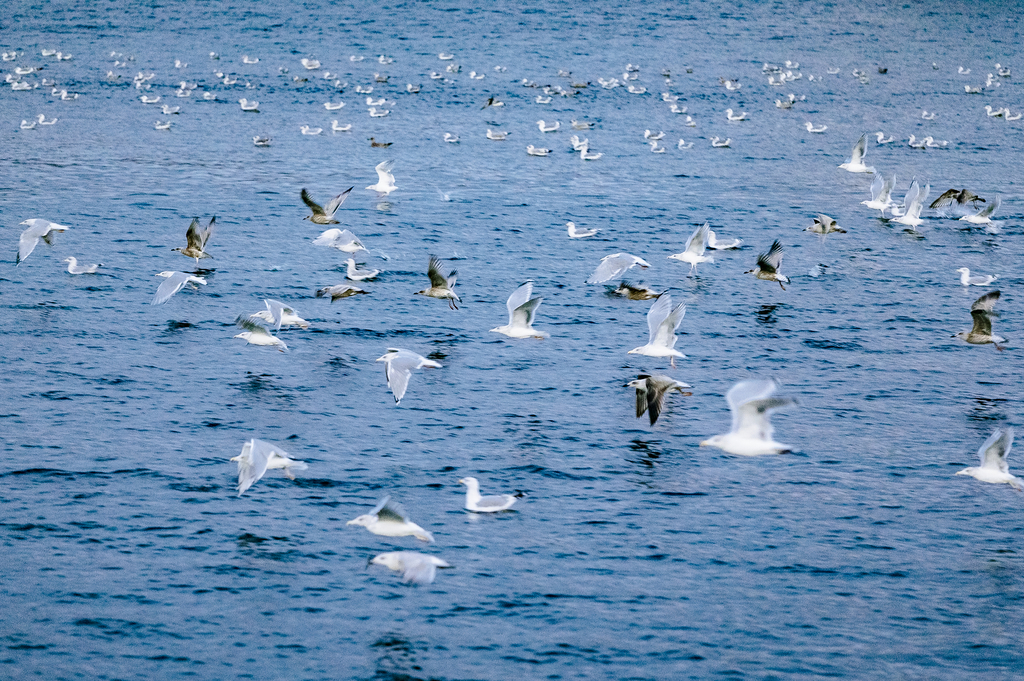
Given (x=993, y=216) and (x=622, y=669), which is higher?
(x=993, y=216)

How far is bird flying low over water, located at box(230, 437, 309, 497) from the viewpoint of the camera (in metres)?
18.2

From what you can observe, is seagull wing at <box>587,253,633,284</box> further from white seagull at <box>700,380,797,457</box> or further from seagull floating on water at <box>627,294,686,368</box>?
white seagull at <box>700,380,797,457</box>

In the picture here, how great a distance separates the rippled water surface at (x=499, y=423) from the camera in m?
15.7

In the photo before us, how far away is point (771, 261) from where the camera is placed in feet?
94.4

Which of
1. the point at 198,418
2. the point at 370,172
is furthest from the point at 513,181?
the point at 198,418

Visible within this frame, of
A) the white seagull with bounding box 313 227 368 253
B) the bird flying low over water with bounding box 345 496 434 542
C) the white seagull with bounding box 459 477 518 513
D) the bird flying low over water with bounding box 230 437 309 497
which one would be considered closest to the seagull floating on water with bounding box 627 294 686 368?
the white seagull with bounding box 459 477 518 513

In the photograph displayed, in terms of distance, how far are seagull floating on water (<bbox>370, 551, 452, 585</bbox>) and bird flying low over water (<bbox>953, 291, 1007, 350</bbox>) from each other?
14.1m

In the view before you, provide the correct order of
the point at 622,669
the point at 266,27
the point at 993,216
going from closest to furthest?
the point at 622,669 < the point at 993,216 < the point at 266,27

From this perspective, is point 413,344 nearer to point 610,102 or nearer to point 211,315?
point 211,315

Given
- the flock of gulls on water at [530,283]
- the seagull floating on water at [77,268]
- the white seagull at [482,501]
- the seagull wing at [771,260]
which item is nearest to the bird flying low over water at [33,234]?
the flock of gulls on water at [530,283]

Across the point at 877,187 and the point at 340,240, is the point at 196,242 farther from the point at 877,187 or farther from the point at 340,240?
the point at 877,187

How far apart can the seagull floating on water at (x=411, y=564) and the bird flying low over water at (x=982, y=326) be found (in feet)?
46.3

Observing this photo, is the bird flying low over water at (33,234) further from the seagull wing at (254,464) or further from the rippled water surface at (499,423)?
the seagull wing at (254,464)

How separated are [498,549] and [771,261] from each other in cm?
1372
